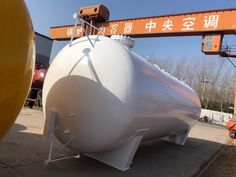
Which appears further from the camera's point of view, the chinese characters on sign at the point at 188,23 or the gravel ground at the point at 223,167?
the chinese characters on sign at the point at 188,23

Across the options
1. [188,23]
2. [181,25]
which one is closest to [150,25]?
[181,25]

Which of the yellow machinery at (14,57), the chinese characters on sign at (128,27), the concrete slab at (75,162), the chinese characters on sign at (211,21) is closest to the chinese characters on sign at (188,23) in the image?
the chinese characters on sign at (211,21)

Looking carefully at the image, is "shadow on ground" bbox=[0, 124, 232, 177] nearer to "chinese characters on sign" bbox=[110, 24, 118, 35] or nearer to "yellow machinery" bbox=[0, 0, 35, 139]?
"yellow machinery" bbox=[0, 0, 35, 139]

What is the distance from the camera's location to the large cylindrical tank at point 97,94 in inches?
133

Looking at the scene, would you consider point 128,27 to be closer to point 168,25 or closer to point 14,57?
point 168,25

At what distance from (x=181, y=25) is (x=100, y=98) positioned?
9278mm

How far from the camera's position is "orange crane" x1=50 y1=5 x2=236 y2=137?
10.9m

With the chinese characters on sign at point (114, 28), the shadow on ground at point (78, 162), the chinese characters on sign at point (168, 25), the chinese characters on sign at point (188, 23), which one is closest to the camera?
the shadow on ground at point (78, 162)

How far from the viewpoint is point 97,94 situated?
337 centimetres

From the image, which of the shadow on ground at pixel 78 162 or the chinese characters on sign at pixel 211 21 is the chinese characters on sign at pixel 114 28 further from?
the shadow on ground at pixel 78 162

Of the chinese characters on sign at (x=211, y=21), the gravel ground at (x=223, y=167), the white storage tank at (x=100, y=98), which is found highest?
the chinese characters on sign at (x=211, y=21)

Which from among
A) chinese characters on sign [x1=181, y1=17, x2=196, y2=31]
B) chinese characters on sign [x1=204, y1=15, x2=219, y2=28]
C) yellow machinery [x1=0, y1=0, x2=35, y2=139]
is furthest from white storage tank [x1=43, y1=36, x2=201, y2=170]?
chinese characters on sign [x1=181, y1=17, x2=196, y2=31]

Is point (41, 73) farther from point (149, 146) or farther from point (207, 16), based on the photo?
point (207, 16)

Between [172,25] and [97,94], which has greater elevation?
[172,25]
